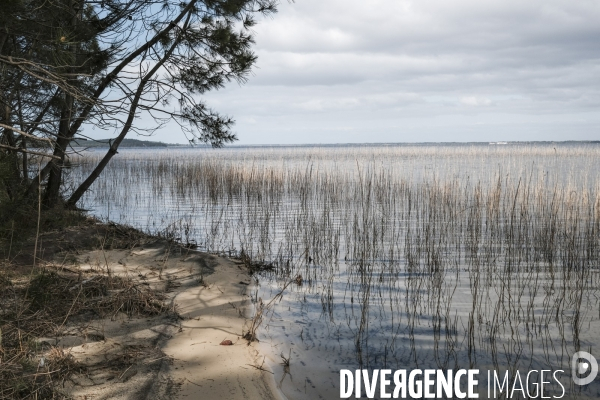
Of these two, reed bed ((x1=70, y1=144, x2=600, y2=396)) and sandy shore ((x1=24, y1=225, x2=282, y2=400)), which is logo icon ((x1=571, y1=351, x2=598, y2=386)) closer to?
reed bed ((x1=70, y1=144, x2=600, y2=396))

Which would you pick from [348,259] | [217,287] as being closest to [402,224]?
[348,259]

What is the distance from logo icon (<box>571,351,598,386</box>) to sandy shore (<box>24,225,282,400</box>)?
192cm

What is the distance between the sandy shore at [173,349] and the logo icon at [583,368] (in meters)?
1.92

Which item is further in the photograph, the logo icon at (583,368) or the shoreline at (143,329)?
the logo icon at (583,368)

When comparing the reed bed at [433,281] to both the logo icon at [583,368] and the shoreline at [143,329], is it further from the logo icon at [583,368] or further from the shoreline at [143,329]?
the shoreline at [143,329]

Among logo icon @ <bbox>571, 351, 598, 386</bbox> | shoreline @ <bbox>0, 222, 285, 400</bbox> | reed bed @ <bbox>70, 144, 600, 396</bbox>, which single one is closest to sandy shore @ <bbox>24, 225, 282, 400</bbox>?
shoreline @ <bbox>0, 222, 285, 400</bbox>

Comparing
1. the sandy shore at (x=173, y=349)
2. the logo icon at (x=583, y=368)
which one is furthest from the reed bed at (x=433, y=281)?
the sandy shore at (x=173, y=349)

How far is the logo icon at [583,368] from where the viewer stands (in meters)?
3.20

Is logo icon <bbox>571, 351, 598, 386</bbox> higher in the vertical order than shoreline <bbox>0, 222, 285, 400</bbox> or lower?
lower

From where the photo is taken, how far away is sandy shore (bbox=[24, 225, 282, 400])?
2.67 meters

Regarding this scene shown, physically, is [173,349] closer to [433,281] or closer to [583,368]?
[583,368]

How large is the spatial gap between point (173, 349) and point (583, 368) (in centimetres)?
267

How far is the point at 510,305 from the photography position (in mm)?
4531

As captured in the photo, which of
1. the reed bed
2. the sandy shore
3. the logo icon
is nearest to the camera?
the sandy shore
